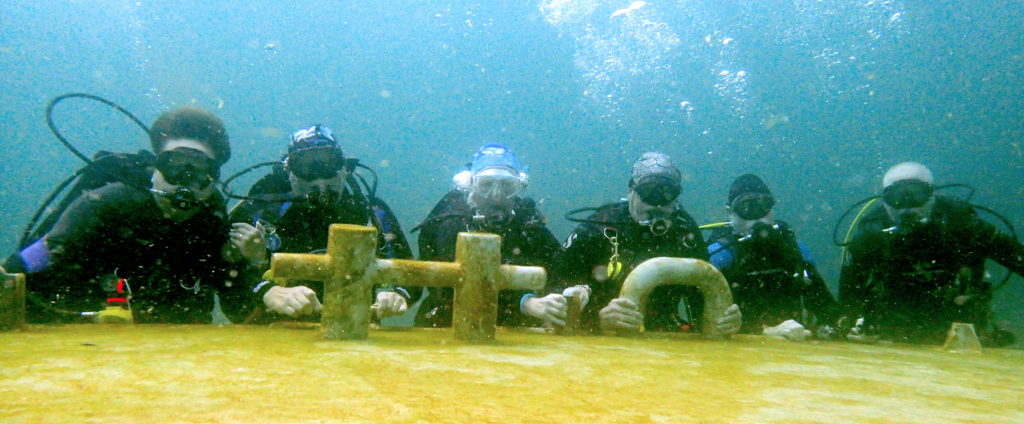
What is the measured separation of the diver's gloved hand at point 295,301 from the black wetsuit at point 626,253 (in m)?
2.15

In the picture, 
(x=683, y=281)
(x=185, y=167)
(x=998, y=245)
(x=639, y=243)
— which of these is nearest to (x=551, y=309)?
(x=683, y=281)

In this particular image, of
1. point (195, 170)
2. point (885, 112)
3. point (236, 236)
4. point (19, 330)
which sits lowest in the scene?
point (19, 330)

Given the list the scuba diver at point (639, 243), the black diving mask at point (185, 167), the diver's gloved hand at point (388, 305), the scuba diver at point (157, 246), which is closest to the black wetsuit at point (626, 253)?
the scuba diver at point (639, 243)

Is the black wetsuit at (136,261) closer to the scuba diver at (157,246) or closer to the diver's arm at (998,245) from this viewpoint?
the scuba diver at (157,246)

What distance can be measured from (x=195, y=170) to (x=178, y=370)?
2603 mm

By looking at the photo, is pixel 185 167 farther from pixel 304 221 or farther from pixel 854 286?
pixel 854 286

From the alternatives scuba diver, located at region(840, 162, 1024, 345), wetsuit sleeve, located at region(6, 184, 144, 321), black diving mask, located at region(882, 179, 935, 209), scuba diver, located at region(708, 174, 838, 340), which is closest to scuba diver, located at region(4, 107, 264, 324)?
wetsuit sleeve, located at region(6, 184, 144, 321)

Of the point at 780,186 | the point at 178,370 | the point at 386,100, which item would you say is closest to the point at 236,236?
the point at 178,370

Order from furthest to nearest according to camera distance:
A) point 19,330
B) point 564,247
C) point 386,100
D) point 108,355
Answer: point 386,100 → point 564,247 → point 19,330 → point 108,355

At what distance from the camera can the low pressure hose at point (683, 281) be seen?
11.5 feet

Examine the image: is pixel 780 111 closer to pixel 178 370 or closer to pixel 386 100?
pixel 386 100

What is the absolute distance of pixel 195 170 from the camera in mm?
3854

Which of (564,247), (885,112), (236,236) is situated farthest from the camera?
(885,112)

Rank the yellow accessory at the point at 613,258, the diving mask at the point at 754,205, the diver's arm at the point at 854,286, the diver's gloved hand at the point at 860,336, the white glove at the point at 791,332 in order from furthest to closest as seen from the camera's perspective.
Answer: the diving mask at the point at 754,205
the diver's arm at the point at 854,286
the yellow accessory at the point at 613,258
the diver's gloved hand at the point at 860,336
the white glove at the point at 791,332
